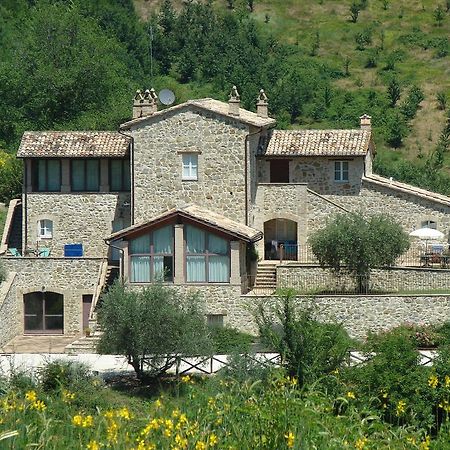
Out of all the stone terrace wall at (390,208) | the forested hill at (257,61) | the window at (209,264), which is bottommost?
the window at (209,264)

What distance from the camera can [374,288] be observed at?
139ft

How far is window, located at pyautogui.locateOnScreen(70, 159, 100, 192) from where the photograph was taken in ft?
152

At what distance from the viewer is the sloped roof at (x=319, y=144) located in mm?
45781

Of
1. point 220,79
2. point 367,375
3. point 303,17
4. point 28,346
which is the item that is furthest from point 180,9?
point 367,375

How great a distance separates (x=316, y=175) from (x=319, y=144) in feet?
3.64

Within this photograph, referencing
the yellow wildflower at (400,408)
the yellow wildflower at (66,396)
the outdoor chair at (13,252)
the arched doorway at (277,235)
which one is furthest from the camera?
the arched doorway at (277,235)

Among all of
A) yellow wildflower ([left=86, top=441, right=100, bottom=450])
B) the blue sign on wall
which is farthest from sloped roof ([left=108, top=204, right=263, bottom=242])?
yellow wildflower ([left=86, top=441, right=100, bottom=450])

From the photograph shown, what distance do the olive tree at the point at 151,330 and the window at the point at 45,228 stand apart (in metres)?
10.3

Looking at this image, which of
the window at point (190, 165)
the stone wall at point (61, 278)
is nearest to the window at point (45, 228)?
the stone wall at point (61, 278)

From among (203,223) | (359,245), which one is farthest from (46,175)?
(359,245)

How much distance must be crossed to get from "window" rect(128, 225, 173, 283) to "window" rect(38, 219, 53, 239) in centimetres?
541

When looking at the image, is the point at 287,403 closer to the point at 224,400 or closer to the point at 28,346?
the point at 224,400

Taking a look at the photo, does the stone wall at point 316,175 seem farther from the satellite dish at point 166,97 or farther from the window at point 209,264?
the window at point 209,264

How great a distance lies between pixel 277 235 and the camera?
4625 centimetres
